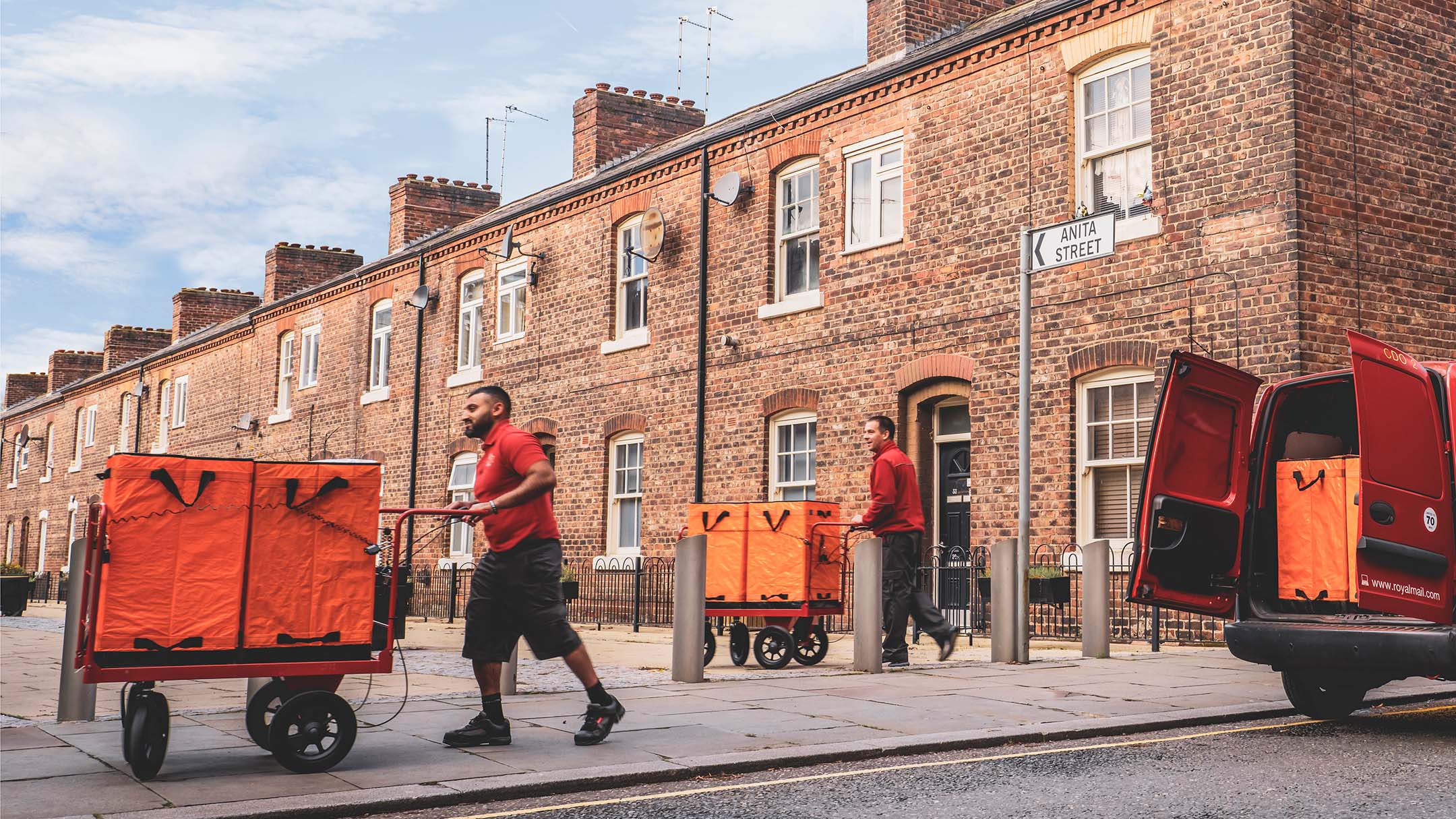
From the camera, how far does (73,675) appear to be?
7984 millimetres

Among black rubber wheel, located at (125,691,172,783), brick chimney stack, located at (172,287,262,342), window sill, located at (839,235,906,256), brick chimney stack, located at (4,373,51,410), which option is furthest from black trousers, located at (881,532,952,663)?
brick chimney stack, located at (4,373,51,410)

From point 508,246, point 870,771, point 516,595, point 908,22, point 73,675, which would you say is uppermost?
point 908,22

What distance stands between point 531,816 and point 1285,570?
5.39 meters

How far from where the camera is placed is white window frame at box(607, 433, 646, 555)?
2103cm

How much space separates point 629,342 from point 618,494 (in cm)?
242

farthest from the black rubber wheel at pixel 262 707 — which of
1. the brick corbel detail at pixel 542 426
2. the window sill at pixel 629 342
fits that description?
the brick corbel detail at pixel 542 426

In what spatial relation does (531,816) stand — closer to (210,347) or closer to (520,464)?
(520,464)

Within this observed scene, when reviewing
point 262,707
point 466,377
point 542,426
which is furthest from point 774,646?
point 466,377

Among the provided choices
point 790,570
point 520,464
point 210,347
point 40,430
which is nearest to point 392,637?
point 520,464

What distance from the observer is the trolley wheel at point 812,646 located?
38.5ft

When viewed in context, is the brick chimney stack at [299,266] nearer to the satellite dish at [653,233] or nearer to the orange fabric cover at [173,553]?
the satellite dish at [653,233]

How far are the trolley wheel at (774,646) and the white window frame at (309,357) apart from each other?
21.5m

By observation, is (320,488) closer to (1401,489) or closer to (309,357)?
(1401,489)

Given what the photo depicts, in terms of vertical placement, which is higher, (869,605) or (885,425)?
(885,425)
